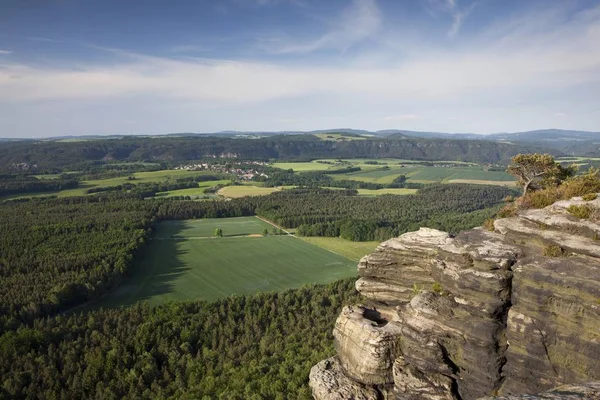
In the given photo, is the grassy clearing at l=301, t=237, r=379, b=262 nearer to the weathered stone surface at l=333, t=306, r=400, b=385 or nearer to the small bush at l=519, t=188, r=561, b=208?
the weathered stone surface at l=333, t=306, r=400, b=385

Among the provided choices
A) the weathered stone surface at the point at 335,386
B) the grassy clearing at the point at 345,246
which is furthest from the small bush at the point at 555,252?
the grassy clearing at the point at 345,246

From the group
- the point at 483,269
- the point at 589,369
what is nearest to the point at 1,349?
the point at 483,269

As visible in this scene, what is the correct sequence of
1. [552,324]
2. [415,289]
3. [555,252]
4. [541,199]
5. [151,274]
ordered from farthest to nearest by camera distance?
[151,274], [541,199], [415,289], [555,252], [552,324]

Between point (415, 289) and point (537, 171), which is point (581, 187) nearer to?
point (537, 171)

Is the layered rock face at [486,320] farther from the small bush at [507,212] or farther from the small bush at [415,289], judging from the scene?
the small bush at [507,212]

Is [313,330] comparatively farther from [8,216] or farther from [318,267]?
[8,216]

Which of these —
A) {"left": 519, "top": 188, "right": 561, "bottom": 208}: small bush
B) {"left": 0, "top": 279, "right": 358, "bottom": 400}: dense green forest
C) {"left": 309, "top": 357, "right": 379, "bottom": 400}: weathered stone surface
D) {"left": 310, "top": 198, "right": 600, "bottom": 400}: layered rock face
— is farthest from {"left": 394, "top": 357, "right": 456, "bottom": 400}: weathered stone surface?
{"left": 519, "top": 188, "right": 561, "bottom": 208}: small bush

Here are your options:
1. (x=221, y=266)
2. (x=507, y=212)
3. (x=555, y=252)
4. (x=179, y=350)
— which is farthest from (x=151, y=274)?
(x=555, y=252)
